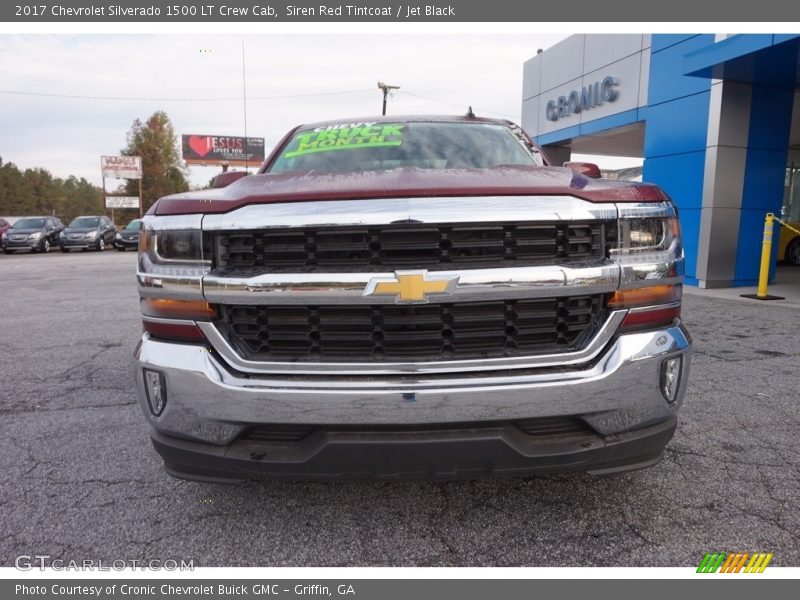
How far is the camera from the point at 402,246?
73.7 inches

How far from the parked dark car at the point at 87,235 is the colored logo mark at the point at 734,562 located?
27.0 m

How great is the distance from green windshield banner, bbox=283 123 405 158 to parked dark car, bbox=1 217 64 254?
80.9ft

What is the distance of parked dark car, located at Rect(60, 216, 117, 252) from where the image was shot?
78.6 feet

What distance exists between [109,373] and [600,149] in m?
19.2

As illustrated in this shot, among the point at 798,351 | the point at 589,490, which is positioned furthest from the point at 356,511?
the point at 798,351

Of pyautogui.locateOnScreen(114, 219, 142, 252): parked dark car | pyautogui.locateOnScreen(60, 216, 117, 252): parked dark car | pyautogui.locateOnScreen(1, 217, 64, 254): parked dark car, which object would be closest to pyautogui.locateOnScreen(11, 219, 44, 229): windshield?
pyautogui.locateOnScreen(1, 217, 64, 254): parked dark car

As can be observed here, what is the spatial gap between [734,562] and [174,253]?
230 cm

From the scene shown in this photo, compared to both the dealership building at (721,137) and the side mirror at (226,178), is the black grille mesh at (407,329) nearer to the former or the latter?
the side mirror at (226,178)

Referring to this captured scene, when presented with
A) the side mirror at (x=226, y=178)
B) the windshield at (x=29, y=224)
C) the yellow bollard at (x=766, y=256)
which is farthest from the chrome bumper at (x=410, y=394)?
the windshield at (x=29, y=224)

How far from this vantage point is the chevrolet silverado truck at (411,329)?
5.96 ft

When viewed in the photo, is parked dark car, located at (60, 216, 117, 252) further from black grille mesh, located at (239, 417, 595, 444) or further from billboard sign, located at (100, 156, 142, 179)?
black grille mesh, located at (239, 417, 595, 444)

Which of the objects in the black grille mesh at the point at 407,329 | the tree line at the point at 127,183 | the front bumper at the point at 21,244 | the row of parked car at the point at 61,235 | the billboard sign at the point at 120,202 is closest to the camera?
the black grille mesh at the point at 407,329

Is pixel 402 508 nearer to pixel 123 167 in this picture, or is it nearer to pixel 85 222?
pixel 85 222

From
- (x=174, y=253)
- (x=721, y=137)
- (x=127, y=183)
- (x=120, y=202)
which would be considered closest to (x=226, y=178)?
(x=174, y=253)
